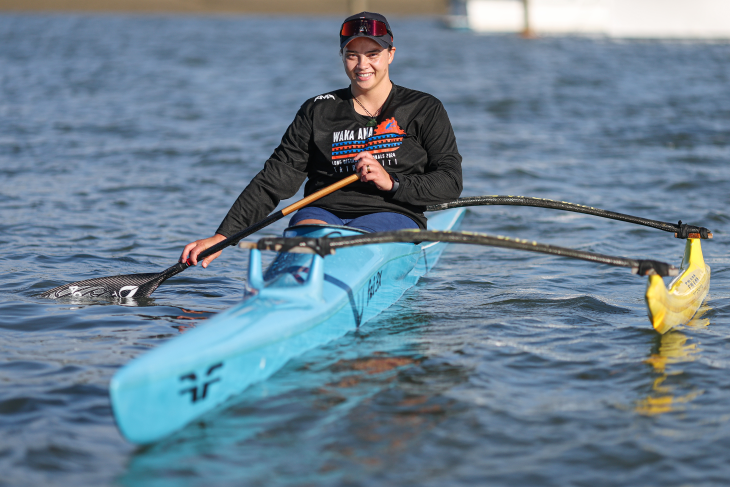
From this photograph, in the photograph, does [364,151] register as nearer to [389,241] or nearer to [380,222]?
[380,222]

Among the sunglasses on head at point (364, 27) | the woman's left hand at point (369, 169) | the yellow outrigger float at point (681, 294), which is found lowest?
the yellow outrigger float at point (681, 294)

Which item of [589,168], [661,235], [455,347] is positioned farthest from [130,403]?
[589,168]

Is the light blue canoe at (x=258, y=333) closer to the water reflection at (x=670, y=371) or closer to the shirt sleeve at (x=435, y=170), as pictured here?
the shirt sleeve at (x=435, y=170)

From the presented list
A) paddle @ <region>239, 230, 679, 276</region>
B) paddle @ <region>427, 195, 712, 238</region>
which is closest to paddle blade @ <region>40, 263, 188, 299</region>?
paddle @ <region>239, 230, 679, 276</region>

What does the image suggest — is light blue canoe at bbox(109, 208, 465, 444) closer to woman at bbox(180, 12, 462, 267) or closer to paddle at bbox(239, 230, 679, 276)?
paddle at bbox(239, 230, 679, 276)

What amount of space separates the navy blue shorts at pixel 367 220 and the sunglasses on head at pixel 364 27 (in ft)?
3.29

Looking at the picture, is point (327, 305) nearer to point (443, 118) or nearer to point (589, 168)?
point (443, 118)

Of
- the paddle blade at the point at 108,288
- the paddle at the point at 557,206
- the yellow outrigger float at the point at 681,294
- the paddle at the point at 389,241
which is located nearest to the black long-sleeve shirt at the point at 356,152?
the paddle at the point at 557,206

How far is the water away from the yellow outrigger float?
0.11 m

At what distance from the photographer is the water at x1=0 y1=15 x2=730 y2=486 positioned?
9.62ft

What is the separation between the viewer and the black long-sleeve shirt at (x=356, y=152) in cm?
443

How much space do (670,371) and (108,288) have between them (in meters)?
3.29

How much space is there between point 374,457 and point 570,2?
4128 centimetres

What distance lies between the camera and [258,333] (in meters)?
3.33
